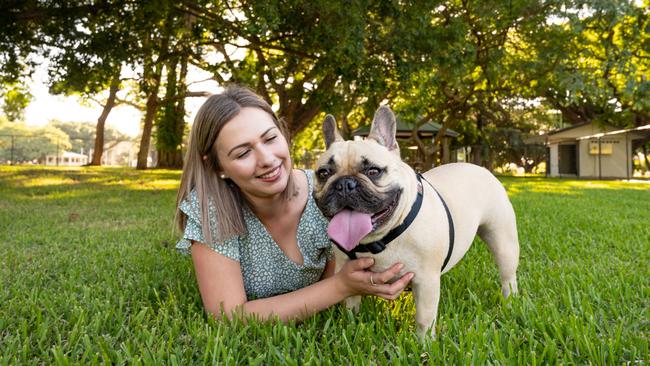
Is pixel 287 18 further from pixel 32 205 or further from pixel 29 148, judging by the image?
pixel 29 148

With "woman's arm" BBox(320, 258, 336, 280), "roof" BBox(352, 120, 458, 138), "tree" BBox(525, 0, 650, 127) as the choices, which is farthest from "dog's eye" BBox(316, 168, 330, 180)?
"roof" BBox(352, 120, 458, 138)

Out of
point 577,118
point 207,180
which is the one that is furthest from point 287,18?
point 577,118

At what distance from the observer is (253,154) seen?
263 cm

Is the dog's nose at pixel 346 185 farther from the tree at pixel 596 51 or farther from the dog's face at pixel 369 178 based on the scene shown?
the tree at pixel 596 51

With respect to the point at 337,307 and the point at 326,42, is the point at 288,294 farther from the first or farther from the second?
the point at 326,42

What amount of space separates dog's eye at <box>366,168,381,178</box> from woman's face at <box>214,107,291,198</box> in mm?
573

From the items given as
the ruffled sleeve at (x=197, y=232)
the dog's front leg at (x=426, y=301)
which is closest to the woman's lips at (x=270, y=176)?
the ruffled sleeve at (x=197, y=232)

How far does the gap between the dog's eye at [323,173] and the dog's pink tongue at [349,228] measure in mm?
280

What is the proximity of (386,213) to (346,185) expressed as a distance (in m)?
0.23

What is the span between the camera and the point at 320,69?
11.2 m

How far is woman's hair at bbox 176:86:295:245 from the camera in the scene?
272 cm

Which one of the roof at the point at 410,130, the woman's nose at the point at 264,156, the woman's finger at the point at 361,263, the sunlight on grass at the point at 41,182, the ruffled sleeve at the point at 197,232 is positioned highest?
the roof at the point at 410,130

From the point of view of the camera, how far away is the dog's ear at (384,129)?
2.63 metres

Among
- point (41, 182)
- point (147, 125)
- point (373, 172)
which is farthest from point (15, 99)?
point (373, 172)
